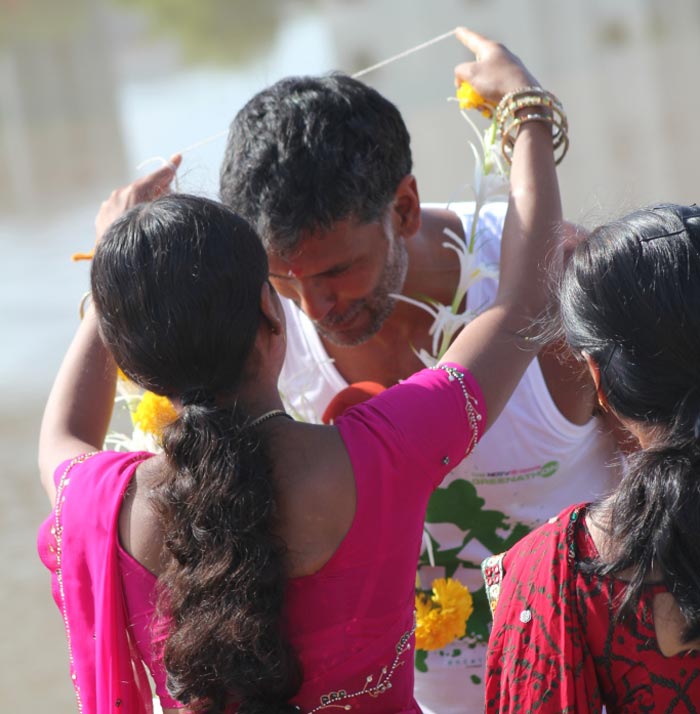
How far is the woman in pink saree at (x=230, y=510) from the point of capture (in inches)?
62.6

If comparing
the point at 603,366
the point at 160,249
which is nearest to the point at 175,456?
the point at 160,249

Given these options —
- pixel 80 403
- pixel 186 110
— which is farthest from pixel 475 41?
pixel 186 110

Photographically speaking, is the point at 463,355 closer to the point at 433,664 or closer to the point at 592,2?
the point at 433,664

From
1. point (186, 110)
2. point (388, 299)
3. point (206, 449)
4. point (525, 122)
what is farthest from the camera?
point (186, 110)

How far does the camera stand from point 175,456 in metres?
1.63

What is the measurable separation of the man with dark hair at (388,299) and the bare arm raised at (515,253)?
0.75 ft

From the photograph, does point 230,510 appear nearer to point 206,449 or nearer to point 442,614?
point 206,449

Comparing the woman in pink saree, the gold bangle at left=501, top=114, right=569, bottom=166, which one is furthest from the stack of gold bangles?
the woman in pink saree

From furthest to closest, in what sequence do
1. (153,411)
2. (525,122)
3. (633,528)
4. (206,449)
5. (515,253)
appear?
(153,411) < (525,122) < (515,253) < (206,449) < (633,528)

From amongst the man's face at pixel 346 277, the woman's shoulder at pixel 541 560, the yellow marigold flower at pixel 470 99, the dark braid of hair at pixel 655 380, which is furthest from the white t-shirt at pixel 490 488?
the dark braid of hair at pixel 655 380

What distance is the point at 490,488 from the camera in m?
2.30

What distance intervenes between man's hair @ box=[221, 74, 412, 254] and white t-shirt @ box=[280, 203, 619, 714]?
29cm

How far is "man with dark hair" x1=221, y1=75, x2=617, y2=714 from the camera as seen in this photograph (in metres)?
2.15

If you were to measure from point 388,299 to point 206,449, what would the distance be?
83 centimetres
